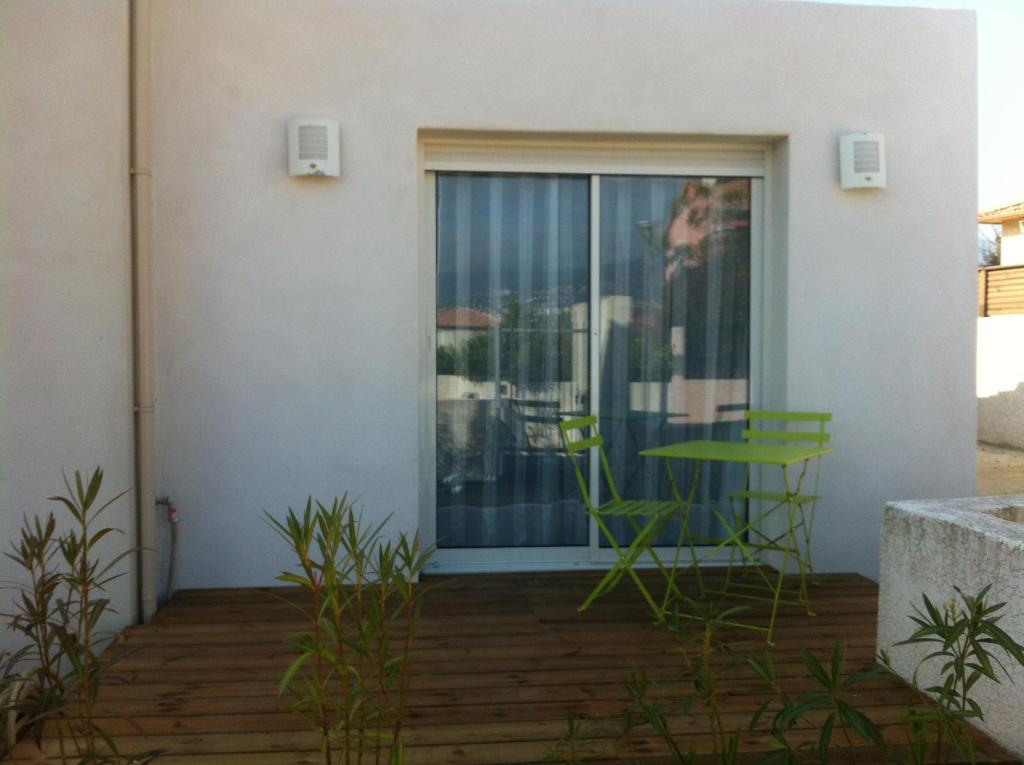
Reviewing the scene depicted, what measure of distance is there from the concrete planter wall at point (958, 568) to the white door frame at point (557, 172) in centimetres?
176

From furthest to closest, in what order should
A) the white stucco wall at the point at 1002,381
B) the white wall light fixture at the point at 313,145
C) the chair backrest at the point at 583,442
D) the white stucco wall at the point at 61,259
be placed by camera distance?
the white stucco wall at the point at 1002,381 → the white wall light fixture at the point at 313,145 → the chair backrest at the point at 583,442 → the white stucco wall at the point at 61,259

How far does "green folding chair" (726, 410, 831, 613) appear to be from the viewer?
4.97m

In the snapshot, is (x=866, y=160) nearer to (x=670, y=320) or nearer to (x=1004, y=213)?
(x=670, y=320)

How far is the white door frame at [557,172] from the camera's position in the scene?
523 centimetres

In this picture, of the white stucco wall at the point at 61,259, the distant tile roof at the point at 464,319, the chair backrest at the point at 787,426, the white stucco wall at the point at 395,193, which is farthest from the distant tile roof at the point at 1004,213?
the white stucco wall at the point at 61,259

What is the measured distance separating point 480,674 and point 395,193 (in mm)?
2374

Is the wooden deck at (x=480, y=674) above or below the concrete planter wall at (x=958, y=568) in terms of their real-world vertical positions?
below

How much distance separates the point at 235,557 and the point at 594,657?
1.95 meters

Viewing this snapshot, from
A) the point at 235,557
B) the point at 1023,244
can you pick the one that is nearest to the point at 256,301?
the point at 235,557

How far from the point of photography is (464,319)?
209 inches

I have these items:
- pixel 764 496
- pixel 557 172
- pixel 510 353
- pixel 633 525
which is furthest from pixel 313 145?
pixel 764 496

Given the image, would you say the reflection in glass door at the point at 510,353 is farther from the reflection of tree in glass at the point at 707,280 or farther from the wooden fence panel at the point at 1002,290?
the wooden fence panel at the point at 1002,290

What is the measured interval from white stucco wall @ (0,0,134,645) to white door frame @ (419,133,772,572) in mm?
1482

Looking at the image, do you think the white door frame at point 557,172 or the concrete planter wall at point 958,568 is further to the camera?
the white door frame at point 557,172
